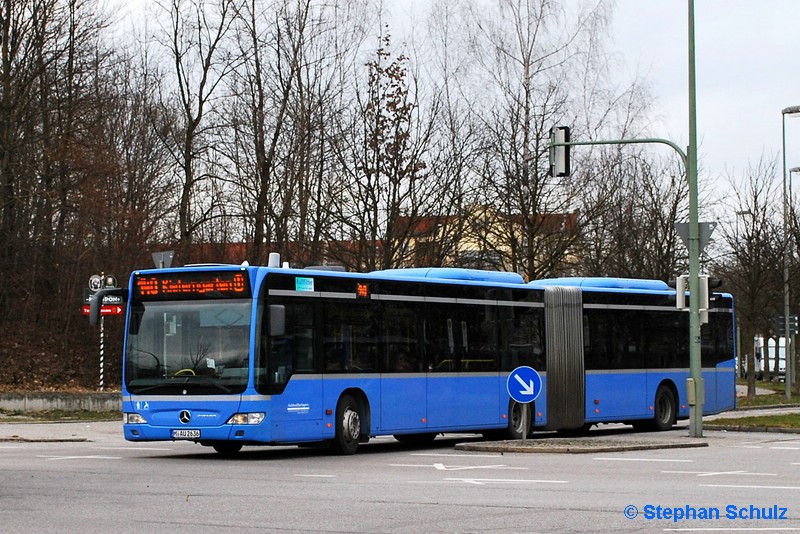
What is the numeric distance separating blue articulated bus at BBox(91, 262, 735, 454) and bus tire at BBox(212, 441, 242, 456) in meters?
0.09

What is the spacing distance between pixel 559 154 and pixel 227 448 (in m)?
8.56

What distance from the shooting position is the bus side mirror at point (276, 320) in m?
20.9

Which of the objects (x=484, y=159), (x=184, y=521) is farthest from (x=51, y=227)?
(x=184, y=521)

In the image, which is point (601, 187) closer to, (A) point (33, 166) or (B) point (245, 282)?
(A) point (33, 166)

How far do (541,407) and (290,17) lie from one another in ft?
73.5

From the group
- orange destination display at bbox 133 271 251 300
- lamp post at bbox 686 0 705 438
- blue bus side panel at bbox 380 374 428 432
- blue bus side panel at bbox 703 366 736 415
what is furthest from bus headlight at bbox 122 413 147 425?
blue bus side panel at bbox 703 366 736 415

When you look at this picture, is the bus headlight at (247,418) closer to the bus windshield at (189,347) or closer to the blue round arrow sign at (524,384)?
the bus windshield at (189,347)

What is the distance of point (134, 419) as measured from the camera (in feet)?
70.5

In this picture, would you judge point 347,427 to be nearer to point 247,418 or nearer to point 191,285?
point 247,418

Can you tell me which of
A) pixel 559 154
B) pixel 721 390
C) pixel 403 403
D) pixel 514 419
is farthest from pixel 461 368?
pixel 721 390

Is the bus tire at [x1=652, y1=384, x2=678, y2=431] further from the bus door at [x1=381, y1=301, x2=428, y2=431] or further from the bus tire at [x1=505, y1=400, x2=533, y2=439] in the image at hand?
the bus door at [x1=381, y1=301, x2=428, y2=431]

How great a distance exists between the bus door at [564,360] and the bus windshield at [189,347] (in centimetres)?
867

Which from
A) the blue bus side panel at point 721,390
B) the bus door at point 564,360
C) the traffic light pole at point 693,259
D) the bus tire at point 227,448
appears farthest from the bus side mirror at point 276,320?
the blue bus side panel at point 721,390

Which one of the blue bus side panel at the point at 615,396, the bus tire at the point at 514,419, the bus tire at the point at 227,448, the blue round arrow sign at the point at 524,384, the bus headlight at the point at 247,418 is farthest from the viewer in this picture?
the blue bus side panel at the point at 615,396
